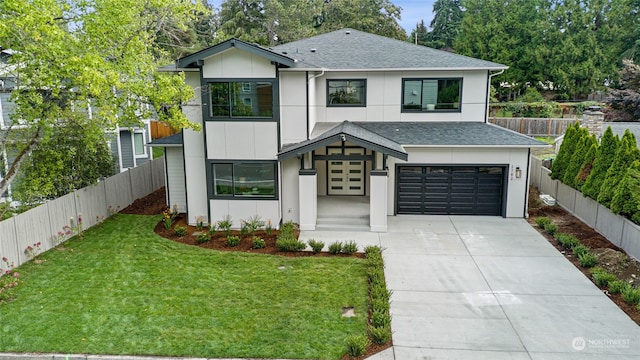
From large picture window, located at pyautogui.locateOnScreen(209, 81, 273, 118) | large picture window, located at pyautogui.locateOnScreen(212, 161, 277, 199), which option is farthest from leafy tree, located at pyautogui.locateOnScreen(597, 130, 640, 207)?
large picture window, located at pyautogui.locateOnScreen(209, 81, 273, 118)

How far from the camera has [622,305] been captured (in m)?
10.6

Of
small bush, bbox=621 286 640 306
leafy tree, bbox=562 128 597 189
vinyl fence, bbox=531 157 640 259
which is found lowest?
small bush, bbox=621 286 640 306

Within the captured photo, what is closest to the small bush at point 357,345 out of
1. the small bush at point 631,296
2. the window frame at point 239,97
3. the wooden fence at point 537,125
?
the small bush at point 631,296

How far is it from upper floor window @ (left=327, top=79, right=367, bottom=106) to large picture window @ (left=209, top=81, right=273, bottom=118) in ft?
13.4

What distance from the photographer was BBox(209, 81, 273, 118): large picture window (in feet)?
49.5

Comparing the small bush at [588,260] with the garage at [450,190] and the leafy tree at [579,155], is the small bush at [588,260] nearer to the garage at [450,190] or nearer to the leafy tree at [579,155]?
the garage at [450,190]

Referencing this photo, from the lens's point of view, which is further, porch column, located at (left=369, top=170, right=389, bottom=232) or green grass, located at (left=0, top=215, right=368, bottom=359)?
porch column, located at (left=369, top=170, right=389, bottom=232)

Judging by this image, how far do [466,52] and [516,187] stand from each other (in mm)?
35073

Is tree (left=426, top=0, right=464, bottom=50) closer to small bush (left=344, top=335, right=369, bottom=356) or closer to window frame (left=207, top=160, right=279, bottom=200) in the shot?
window frame (left=207, top=160, right=279, bottom=200)

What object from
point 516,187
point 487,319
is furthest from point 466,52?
point 487,319

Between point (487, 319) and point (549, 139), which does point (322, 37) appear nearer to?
point (487, 319)

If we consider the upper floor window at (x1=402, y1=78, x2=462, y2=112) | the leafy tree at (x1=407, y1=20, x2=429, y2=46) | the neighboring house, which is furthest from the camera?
the leafy tree at (x1=407, y1=20, x2=429, y2=46)

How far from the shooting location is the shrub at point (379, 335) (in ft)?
29.5

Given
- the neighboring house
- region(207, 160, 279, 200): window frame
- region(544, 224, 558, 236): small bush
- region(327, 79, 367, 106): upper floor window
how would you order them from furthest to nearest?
region(327, 79, 367, 106): upper floor window → region(207, 160, 279, 200): window frame → region(544, 224, 558, 236): small bush → the neighboring house
